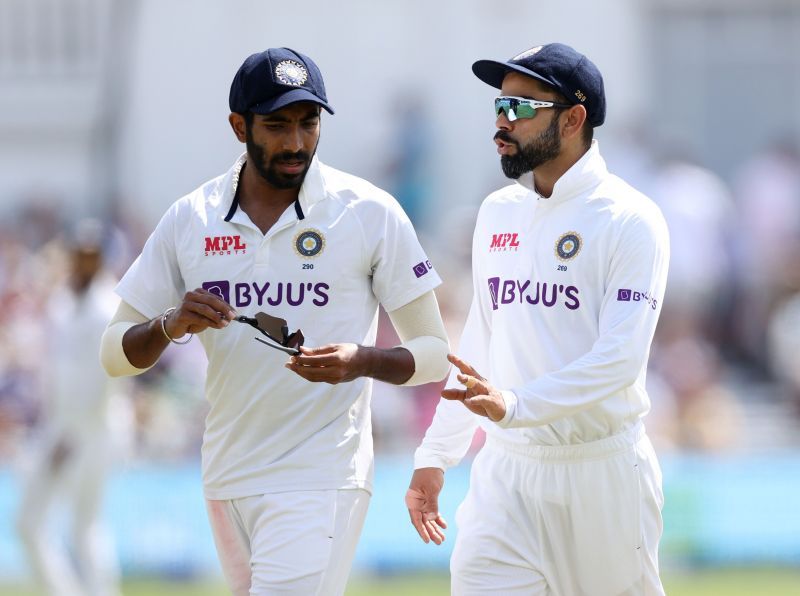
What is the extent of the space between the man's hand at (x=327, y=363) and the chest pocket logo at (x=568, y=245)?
0.81 m

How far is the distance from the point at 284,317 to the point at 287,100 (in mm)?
706

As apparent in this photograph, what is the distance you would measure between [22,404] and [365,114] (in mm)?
5883

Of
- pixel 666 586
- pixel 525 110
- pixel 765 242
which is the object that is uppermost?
pixel 525 110

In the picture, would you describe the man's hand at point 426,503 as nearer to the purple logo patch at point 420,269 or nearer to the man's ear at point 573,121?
the purple logo patch at point 420,269

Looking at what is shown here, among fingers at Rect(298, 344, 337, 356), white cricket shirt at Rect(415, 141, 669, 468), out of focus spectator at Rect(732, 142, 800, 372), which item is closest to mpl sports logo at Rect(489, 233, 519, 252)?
white cricket shirt at Rect(415, 141, 669, 468)

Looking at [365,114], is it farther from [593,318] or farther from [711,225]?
[593,318]

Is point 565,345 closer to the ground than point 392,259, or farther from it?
closer to the ground

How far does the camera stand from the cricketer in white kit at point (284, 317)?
5250 mm

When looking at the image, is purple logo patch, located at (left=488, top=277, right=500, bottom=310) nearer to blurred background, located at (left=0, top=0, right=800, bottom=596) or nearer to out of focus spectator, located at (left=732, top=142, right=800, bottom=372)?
blurred background, located at (left=0, top=0, right=800, bottom=596)

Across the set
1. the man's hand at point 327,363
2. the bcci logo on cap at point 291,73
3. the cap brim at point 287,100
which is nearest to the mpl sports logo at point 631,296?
the man's hand at point 327,363

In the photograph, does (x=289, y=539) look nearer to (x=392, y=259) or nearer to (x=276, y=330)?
(x=276, y=330)

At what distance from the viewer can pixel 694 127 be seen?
1806 centimetres

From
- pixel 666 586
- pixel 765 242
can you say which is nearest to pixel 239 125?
pixel 666 586

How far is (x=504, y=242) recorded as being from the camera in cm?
559
